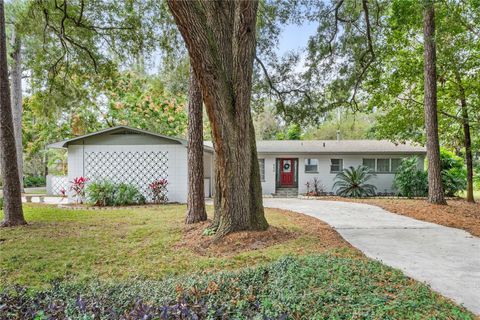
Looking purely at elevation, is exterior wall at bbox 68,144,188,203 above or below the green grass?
above

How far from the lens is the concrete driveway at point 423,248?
12.0 ft

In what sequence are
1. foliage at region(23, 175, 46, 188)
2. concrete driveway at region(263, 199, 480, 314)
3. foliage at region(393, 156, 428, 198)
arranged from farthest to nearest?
foliage at region(23, 175, 46, 188) < foliage at region(393, 156, 428, 198) < concrete driveway at region(263, 199, 480, 314)

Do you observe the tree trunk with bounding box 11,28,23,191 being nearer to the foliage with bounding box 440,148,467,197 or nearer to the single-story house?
the single-story house

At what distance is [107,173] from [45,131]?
37.4ft

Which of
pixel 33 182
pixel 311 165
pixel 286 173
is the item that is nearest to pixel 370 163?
pixel 311 165

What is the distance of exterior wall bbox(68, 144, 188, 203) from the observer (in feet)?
41.5

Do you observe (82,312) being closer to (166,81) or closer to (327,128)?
(166,81)

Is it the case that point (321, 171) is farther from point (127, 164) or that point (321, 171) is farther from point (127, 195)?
point (127, 195)

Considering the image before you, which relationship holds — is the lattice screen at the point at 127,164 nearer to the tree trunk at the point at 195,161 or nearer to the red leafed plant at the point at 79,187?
the red leafed plant at the point at 79,187

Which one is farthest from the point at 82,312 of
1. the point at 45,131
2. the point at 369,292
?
the point at 45,131

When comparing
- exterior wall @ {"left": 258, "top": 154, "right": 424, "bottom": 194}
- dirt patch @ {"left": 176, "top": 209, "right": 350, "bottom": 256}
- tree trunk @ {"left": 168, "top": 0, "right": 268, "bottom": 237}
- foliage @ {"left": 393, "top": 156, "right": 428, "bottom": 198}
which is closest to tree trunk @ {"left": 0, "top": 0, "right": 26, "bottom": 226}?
dirt patch @ {"left": 176, "top": 209, "right": 350, "bottom": 256}

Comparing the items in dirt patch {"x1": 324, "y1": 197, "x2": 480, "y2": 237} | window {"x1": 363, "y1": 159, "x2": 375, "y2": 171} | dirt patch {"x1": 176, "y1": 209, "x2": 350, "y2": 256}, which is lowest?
dirt patch {"x1": 324, "y1": 197, "x2": 480, "y2": 237}

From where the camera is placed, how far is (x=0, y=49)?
22.8ft

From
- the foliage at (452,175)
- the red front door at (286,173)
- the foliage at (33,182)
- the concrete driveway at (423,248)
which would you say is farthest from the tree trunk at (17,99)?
the foliage at (452,175)
